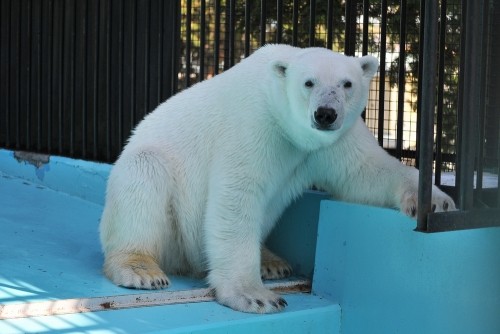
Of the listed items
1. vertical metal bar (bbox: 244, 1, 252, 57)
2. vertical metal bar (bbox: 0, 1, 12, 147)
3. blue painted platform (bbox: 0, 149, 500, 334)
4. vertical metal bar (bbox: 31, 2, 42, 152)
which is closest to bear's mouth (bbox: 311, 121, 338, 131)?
blue painted platform (bbox: 0, 149, 500, 334)

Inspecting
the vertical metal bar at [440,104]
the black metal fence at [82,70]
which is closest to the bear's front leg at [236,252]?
the vertical metal bar at [440,104]

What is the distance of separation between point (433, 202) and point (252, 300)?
30.8 inches

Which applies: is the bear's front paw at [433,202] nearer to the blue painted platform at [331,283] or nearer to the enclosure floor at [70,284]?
the blue painted platform at [331,283]

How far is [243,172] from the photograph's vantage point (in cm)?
352

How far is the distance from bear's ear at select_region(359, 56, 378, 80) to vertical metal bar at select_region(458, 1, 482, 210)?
25.7 inches

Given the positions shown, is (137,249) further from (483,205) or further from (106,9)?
(106,9)

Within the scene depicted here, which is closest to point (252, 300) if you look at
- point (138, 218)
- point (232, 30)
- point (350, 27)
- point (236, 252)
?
point (236, 252)

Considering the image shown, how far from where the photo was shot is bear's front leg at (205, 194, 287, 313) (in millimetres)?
3369

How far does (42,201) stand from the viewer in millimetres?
5547

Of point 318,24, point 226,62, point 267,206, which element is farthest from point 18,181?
point 267,206

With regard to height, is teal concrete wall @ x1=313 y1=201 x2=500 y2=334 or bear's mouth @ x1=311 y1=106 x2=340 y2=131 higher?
bear's mouth @ x1=311 y1=106 x2=340 y2=131

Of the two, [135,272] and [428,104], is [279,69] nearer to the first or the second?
[428,104]

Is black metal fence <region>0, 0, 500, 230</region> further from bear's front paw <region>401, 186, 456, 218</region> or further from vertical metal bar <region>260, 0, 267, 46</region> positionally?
bear's front paw <region>401, 186, 456, 218</region>

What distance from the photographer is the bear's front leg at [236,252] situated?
3.37m
